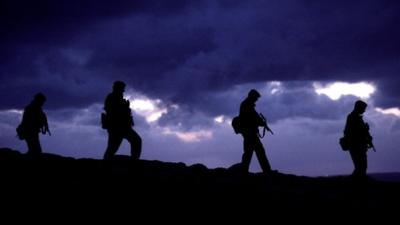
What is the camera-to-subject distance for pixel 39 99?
12516 millimetres

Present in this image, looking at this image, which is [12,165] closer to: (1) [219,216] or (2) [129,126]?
(2) [129,126]

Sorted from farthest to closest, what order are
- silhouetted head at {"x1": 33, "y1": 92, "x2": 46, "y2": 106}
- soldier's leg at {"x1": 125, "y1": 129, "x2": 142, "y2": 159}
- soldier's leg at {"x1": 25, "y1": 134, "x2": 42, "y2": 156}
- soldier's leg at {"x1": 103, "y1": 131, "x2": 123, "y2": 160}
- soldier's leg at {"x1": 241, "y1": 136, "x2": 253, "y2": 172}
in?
silhouetted head at {"x1": 33, "y1": 92, "x2": 46, "y2": 106} < soldier's leg at {"x1": 25, "y1": 134, "x2": 42, "y2": 156} < soldier's leg at {"x1": 241, "y1": 136, "x2": 253, "y2": 172} < soldier's leg at {"x1": 125, "y1": 129, "x2": 142, "y2": 159} < soldier's leg at {"x1": 103, "y1": 131, "x2": 123, "y2": 160}

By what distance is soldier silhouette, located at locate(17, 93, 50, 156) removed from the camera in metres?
12.2

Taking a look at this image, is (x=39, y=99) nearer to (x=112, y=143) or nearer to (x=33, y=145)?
(x=33, y=145)

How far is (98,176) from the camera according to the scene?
951 centimetres

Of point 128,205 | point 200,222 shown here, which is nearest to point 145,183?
point 128,205

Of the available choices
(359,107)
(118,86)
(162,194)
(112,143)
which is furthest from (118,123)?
(359,107)

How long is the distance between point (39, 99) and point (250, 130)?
6.49 meters

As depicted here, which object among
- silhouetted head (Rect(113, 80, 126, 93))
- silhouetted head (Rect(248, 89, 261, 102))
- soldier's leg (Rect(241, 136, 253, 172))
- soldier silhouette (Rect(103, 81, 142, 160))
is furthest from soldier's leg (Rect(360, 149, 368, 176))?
silhouetted head (Rect(113, 80, 126, 93))

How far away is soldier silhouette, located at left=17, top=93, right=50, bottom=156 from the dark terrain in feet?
3.99

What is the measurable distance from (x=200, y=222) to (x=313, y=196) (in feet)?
11.5

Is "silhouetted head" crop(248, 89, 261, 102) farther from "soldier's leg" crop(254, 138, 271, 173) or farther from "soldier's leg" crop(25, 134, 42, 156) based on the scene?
"soldier's leg" crop(25, 134, 42, 156)

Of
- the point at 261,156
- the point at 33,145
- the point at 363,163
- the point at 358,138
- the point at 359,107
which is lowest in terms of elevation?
the point at 363,163

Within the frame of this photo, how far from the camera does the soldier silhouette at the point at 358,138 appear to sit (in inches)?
456
